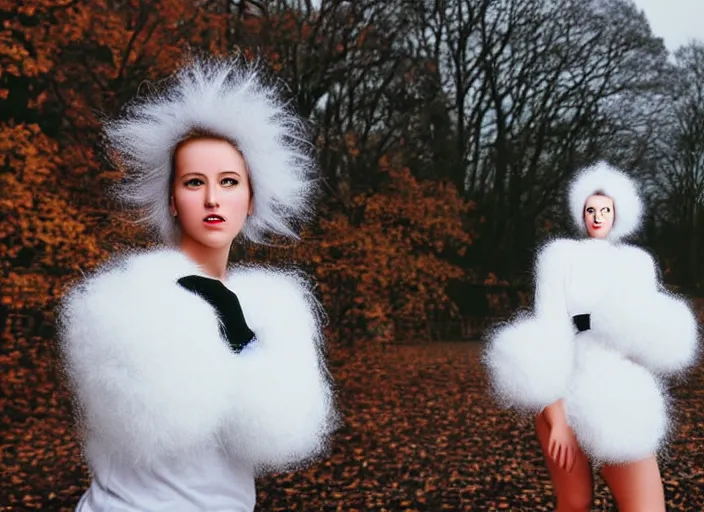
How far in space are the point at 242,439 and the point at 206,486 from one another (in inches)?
6.0

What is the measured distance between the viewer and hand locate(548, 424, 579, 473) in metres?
2.40

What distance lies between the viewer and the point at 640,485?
2355 millimetres

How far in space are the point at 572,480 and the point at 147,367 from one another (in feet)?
5.33

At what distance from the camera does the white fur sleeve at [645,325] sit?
7.86 ft

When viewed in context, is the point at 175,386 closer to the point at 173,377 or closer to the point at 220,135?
the point at 173,377

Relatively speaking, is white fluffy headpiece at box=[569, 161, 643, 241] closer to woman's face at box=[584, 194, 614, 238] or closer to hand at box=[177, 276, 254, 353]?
woman's face at box=[584, 194, 614, 238]

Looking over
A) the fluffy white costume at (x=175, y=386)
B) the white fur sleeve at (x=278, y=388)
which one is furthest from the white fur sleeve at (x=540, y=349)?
the fluffy white costume at (x=175, y=386)

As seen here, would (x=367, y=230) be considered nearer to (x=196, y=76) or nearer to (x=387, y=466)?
A: (x=387, y=466)

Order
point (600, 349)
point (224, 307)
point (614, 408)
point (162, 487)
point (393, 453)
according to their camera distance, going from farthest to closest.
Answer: point (393, 453)
point (600, 349)
point (614, 408)
point (224, 307)
point (162, 487)

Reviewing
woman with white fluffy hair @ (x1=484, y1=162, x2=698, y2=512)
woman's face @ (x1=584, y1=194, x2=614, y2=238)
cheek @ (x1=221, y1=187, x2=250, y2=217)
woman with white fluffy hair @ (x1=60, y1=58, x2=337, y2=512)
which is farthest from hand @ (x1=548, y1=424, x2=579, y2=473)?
cheek @ (x1=221, y1=187, x2=250, y2=217)

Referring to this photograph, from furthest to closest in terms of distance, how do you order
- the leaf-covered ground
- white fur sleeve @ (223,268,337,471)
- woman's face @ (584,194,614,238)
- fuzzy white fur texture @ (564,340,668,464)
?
the leaf-covered ground, woman's face @ (584,194,614,238), fuzzy white fur texture @ (564,340,668,464), white fur sleeve @ (223,268,337,471)

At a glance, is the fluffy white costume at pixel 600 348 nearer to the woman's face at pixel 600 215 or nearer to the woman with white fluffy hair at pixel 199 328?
the woman's face at pixel 600 215

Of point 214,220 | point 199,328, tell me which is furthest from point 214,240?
point 199,328

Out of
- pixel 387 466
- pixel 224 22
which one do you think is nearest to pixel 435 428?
pixel 387 466
